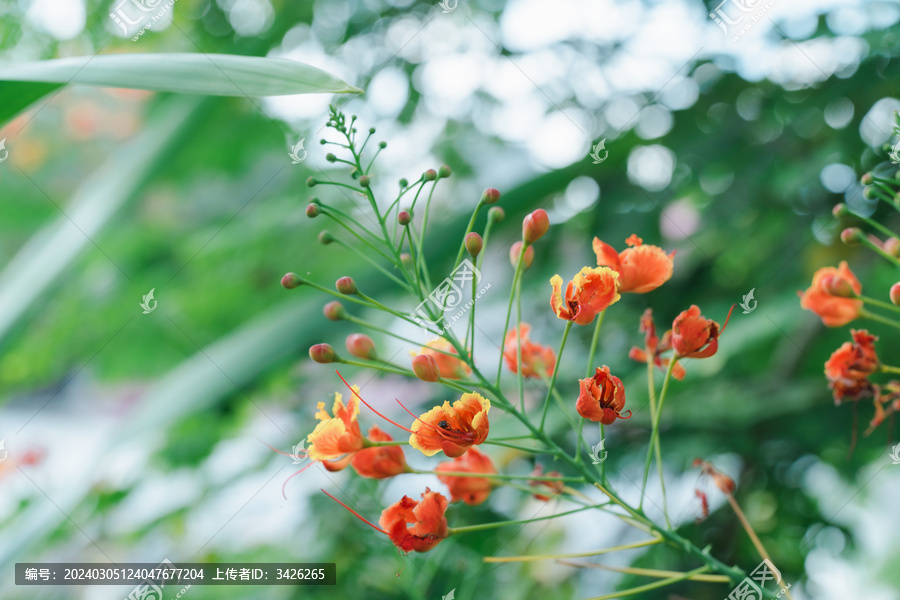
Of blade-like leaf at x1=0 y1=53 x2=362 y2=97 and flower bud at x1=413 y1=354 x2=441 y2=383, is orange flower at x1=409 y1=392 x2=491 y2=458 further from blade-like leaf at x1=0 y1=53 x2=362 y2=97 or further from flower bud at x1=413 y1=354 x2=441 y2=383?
blade-like leaf at x1=0 y1=53 x2=362 y2=97

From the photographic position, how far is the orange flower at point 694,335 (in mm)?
392

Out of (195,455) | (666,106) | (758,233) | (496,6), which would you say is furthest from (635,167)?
(195,455)

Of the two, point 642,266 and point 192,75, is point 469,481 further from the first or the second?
point 192,75

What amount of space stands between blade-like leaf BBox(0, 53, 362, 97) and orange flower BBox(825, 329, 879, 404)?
42 cm

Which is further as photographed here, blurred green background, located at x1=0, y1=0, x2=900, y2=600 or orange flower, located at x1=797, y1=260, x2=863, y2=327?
blurred green background, located at x1=0, y1=0, x2=900, y2=600

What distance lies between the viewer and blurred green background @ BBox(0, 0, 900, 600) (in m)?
1.00

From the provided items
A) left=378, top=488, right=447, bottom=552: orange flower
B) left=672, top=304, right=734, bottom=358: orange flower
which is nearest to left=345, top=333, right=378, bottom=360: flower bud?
left=378, top=488, right=447, bottom=552: orange flower

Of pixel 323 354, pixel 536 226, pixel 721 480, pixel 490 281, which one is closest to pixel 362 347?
pixel 323 354

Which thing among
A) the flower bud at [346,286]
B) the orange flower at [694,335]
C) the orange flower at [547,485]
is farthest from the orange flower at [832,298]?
the flower bud at [346,286]

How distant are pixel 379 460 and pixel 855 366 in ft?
1.21

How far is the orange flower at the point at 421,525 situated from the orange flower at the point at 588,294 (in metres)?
0.15

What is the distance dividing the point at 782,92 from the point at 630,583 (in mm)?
923

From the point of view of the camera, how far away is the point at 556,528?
1549mm

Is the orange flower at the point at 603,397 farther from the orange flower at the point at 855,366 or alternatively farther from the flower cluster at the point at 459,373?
the orange flower at the point at 855,366
